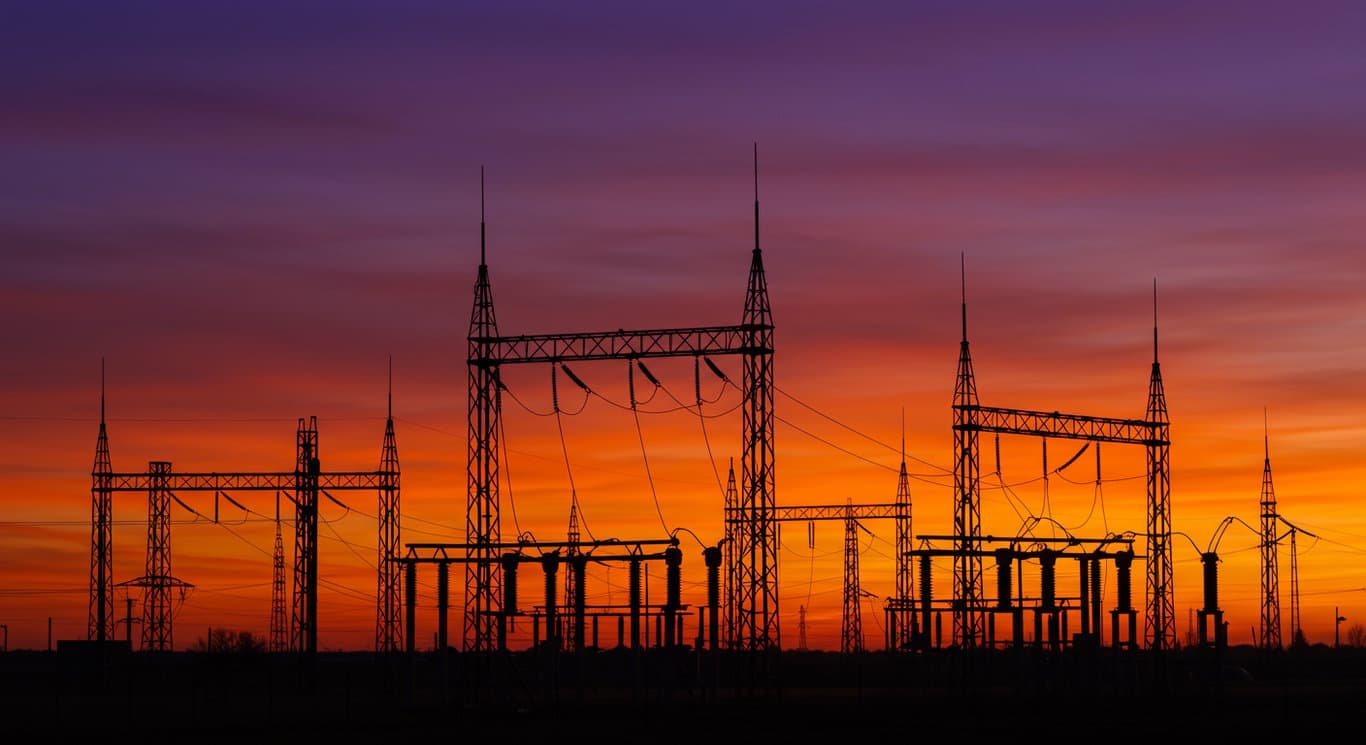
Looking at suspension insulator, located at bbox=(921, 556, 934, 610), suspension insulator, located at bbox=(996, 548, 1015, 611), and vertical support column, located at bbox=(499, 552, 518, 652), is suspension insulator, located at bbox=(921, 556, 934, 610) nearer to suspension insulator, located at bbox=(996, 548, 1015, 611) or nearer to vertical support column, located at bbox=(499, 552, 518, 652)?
suspension insulator, located at bbox=(996, 548, 1015, 611)

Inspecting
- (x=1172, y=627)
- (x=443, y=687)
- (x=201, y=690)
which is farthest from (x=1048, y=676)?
(x=201, y=690)

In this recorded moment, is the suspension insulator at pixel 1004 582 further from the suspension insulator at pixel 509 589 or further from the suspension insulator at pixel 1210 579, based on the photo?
the suspension insulator at pixel 509 589

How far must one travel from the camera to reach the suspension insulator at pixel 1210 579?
270ft

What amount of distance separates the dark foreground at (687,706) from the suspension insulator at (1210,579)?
233cm

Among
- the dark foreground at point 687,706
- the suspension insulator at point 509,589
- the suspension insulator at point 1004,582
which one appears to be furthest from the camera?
the suspension insulator at point 1004,582

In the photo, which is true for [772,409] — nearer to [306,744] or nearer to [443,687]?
[443,687]

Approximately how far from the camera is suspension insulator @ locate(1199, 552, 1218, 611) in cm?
8244

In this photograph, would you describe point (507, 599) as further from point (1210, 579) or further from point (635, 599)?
point (1210, 579)

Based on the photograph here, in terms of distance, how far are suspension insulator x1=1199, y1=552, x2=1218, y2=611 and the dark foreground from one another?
7.64ft

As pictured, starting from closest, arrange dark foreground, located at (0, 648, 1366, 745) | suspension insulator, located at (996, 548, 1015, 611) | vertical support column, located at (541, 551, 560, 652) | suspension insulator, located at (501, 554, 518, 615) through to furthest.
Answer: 1. dark foreground, located at (0, 648, 1366, 745)
2. vertical support column, located at (541, 551, 560, 652)
3. suspension insulator, located at (501, 554, 518, 615)
4. suspension insulator, located at (996, 548, 1015, 611)

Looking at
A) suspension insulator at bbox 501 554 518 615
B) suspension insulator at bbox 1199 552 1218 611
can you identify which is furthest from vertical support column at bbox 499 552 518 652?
suspension insulator at bbox 1199 552 1218 611

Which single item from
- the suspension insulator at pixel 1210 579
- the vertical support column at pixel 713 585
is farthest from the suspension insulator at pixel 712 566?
the suspension insulator at pixel 1210 579

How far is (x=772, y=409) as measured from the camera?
6381 cm

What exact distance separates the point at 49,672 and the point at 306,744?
85.9 m
